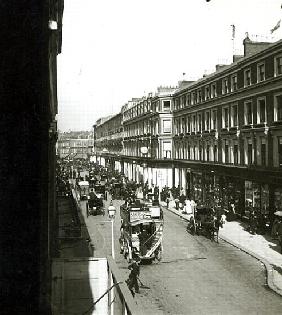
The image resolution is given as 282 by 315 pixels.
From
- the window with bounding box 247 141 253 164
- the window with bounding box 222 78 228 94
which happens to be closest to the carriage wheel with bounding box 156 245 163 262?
the window with bounding box 247 141 253 164

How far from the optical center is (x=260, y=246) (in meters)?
24.0

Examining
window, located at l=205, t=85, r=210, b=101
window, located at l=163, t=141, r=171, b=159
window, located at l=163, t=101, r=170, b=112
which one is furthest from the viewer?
window, located at l=163, t=101, r=170, b=112

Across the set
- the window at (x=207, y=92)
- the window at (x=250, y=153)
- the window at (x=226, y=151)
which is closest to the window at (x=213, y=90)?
the window at (x=207, y=92)

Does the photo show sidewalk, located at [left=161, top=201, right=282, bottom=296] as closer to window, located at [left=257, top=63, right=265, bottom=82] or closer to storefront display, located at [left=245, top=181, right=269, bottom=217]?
storefront display, located at [left=245, top=181, right=269, bottom=217]

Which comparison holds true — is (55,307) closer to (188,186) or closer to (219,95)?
(219,95)

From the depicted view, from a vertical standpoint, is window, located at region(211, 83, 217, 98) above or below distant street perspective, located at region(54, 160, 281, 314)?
above

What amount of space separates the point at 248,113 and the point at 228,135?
4.25 m

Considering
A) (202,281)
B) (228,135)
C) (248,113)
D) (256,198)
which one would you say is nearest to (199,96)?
(228,135)

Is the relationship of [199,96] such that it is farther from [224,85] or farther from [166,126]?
[166,126]

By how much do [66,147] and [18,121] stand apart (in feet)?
606

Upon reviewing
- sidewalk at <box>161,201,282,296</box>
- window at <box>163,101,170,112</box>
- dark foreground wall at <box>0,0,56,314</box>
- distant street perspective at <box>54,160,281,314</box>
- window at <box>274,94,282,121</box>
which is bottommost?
sidewalk at <box>161,201,282,296</box>

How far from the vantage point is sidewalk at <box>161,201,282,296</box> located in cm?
1748

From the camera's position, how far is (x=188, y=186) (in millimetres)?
50375

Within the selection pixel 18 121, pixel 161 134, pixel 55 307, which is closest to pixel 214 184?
pixel 161 134
